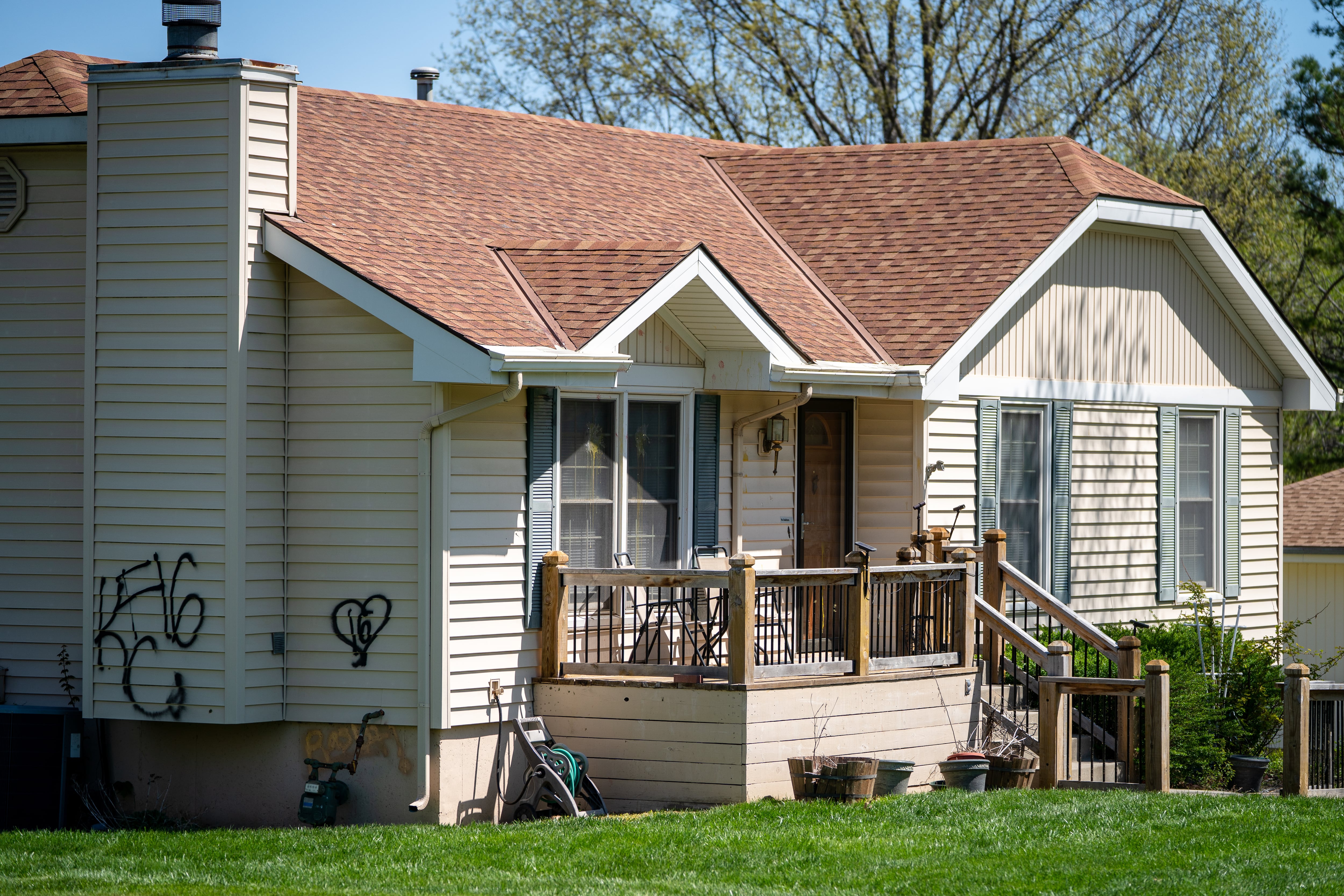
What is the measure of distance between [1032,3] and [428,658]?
22594 millimetres

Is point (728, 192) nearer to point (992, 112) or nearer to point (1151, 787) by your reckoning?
point (1151, 787)

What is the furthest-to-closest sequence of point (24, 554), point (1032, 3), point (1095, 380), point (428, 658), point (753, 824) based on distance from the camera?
point (1032, 3) < point (1095, 380) < point (24, 554) < point (428, 658) < point (753, 824)

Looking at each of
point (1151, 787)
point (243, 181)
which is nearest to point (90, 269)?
point (243, 181)

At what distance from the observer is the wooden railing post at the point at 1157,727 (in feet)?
40.4

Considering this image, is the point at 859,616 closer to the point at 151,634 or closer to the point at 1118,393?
the point at 151,634

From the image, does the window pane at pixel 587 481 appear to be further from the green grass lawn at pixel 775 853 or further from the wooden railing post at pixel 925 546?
the wooden railing post at pixel 925 546

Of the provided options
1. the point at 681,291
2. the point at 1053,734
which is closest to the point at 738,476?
the point at 681,291

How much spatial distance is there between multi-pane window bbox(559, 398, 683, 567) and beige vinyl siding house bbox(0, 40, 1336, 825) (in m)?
0.03

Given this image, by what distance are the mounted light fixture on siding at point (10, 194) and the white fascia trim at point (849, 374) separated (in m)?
5.98

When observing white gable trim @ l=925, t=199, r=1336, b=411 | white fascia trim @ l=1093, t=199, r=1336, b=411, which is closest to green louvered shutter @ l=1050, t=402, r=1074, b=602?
white gable trim @ l=925, t=199, r=1336, b=411

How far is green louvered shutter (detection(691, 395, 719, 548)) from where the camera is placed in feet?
45.4

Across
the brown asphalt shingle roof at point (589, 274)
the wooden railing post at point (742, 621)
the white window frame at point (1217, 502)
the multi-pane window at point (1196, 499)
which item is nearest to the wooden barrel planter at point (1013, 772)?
the wooden railing post at point (742, 621)

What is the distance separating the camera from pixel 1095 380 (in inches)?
650

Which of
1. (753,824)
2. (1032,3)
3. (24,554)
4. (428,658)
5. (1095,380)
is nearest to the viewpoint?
(753,824)
